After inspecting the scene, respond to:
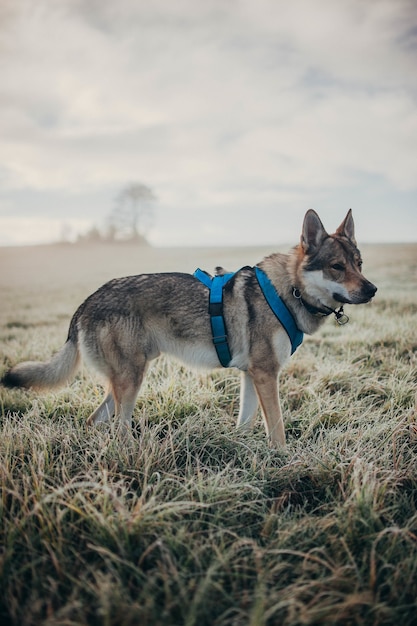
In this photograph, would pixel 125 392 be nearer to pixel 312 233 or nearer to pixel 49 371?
pixel 49 371

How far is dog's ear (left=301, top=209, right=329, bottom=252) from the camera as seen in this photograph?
3387 millimetres

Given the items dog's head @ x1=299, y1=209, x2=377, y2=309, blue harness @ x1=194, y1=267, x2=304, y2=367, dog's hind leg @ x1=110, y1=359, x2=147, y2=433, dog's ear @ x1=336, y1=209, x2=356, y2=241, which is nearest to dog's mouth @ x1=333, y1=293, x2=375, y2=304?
dog's head @ x1=299, y1=209, x2=377, y2=309

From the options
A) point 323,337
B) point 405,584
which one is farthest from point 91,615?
point 323,337

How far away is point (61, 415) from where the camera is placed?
12.3ft

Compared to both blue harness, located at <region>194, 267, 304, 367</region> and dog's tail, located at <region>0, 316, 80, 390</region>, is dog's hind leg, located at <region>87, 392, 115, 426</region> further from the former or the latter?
blue harness, located at <region>194, 267, 304, 367</region>

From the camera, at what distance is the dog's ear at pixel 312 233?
339 cm

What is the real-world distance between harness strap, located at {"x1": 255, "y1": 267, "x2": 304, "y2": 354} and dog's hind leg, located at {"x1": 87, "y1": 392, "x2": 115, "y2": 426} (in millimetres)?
1837

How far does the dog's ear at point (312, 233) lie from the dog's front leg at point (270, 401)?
1.26 meters

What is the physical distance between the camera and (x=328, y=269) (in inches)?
133

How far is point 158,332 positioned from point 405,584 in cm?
252

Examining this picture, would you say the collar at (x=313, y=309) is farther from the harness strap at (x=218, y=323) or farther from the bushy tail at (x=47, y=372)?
the bushy tail at (x=47, y=372)

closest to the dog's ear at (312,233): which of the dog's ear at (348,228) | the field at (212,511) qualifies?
the dog's ear at (348,228)

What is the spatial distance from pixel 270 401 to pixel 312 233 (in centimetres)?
162

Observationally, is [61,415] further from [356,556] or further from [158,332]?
[356,556]
